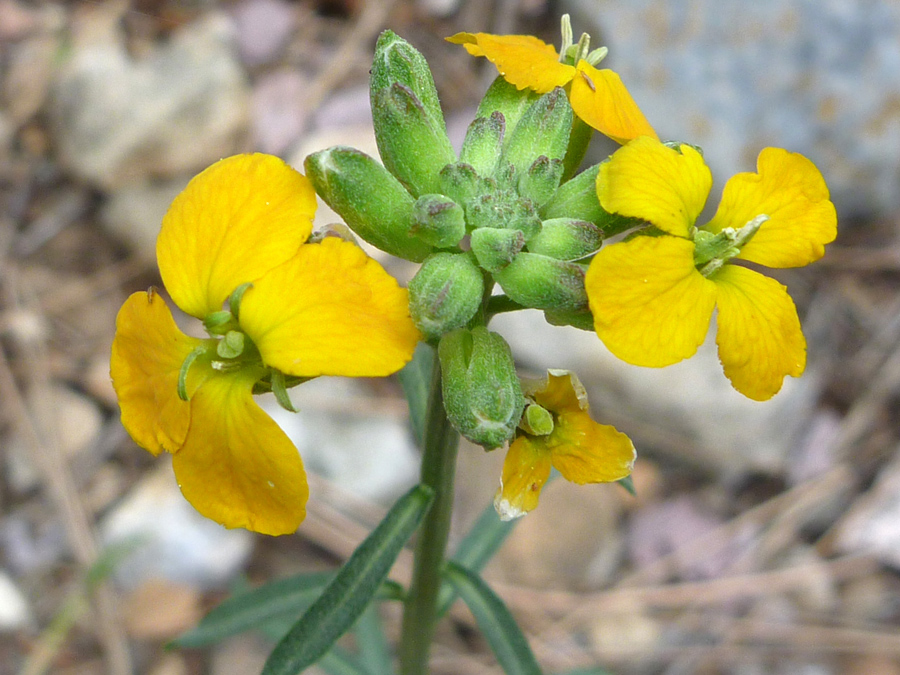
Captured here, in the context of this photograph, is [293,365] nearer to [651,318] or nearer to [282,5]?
[651,318]

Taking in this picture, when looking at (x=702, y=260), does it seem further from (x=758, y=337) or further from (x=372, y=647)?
(x=372, y=647)

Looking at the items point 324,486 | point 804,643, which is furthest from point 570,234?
point 804,643

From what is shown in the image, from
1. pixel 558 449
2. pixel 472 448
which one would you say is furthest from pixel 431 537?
pixel 472 448

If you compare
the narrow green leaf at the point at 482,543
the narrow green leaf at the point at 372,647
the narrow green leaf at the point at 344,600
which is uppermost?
the narrow green leaf at the point at 344,600

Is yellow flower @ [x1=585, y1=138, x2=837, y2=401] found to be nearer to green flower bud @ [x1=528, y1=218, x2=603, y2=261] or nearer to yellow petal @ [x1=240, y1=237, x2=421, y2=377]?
green flower bud @ [x1=528, y1=218, x2=603, y2=261]

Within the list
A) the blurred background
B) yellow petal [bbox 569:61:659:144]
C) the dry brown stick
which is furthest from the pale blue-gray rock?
the dry brown stick

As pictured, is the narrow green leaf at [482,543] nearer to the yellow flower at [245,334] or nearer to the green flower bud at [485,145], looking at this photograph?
the yellow flower at [245,334]

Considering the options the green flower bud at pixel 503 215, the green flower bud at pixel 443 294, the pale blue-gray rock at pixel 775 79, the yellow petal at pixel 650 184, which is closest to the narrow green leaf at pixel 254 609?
the green flower bud at pixel 443 294
